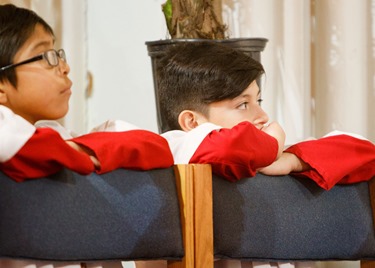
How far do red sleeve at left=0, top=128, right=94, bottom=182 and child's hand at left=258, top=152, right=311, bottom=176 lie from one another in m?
0.50

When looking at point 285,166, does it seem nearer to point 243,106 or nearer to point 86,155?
point 243,106

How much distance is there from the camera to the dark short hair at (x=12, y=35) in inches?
Answer: 62.9

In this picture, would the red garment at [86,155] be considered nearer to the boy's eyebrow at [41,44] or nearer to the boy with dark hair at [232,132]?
the boy with dark hair at [232,132]

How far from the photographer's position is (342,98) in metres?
2.83

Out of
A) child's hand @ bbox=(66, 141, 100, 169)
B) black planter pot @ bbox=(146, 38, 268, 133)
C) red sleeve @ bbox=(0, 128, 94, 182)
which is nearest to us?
red sleeve @ bbox=(0, 128, 94, 182)

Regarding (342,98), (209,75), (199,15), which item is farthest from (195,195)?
(342,98)

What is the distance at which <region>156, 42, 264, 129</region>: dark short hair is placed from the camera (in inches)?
76.2

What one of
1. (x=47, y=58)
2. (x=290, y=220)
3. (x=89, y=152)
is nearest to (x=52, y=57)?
(x=47, y=58)

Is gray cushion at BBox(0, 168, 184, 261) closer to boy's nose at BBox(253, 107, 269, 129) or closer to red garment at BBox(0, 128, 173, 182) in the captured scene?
red garment at BBox(0, 128, 173, 182)

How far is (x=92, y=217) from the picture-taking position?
1433 mm

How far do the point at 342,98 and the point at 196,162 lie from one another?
1.29m

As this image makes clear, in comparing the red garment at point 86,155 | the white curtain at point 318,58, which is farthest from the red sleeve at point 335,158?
the white curtain at point 318,58

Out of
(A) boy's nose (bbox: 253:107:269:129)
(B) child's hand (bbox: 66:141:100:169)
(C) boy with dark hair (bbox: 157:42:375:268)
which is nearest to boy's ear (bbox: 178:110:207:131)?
(C) boy with dark hair (bbox: 157:42:375:268)

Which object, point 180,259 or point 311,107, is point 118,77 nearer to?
point 311,107
